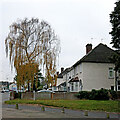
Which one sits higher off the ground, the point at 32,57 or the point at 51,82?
the point at 32,57

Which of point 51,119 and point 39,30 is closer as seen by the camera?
point 51,119

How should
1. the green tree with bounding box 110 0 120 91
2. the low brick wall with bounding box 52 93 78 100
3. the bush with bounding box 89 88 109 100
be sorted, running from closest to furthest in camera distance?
the green tree with bounding box 110 0 120 91 → the bush with bounding box 89 88 109 100 → the low brick wall with bounding box 52 93 78 100

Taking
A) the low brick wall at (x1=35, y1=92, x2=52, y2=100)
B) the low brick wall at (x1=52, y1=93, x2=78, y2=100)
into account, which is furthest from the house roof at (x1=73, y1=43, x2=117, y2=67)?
the low brick wall at (x1=35, y1=92, x2=52, y2=100)

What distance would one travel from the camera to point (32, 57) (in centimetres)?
3162

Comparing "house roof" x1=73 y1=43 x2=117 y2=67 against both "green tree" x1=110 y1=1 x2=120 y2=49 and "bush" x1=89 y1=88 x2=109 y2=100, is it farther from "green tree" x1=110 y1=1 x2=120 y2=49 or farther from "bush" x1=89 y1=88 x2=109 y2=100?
"green tree" x1=110 y1=1 x2=120 y2=49

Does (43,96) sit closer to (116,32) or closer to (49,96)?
(49,96)

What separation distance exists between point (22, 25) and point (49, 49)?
196 inches

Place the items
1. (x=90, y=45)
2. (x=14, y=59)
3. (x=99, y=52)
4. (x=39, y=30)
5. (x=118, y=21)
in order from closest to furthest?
1. (x=118, y=21)
2. (x=14, y=59)
3. (x=39, y=30)
4. (x=99, y=52)
5. (x=90, y=45)

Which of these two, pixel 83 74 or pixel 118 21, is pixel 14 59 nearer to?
pixel 83 74

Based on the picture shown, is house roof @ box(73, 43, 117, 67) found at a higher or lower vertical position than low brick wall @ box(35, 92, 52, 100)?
higher

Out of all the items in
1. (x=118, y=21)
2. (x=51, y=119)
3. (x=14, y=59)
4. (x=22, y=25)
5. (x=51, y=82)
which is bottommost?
(x=51, y=119)

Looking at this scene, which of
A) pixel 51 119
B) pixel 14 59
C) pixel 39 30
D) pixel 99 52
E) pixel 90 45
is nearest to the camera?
pixel 51 119

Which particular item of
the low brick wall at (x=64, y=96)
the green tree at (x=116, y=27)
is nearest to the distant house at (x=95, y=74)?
the low brick wall at (x=64, y=96)

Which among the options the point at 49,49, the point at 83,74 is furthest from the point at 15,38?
the point at 83,74
